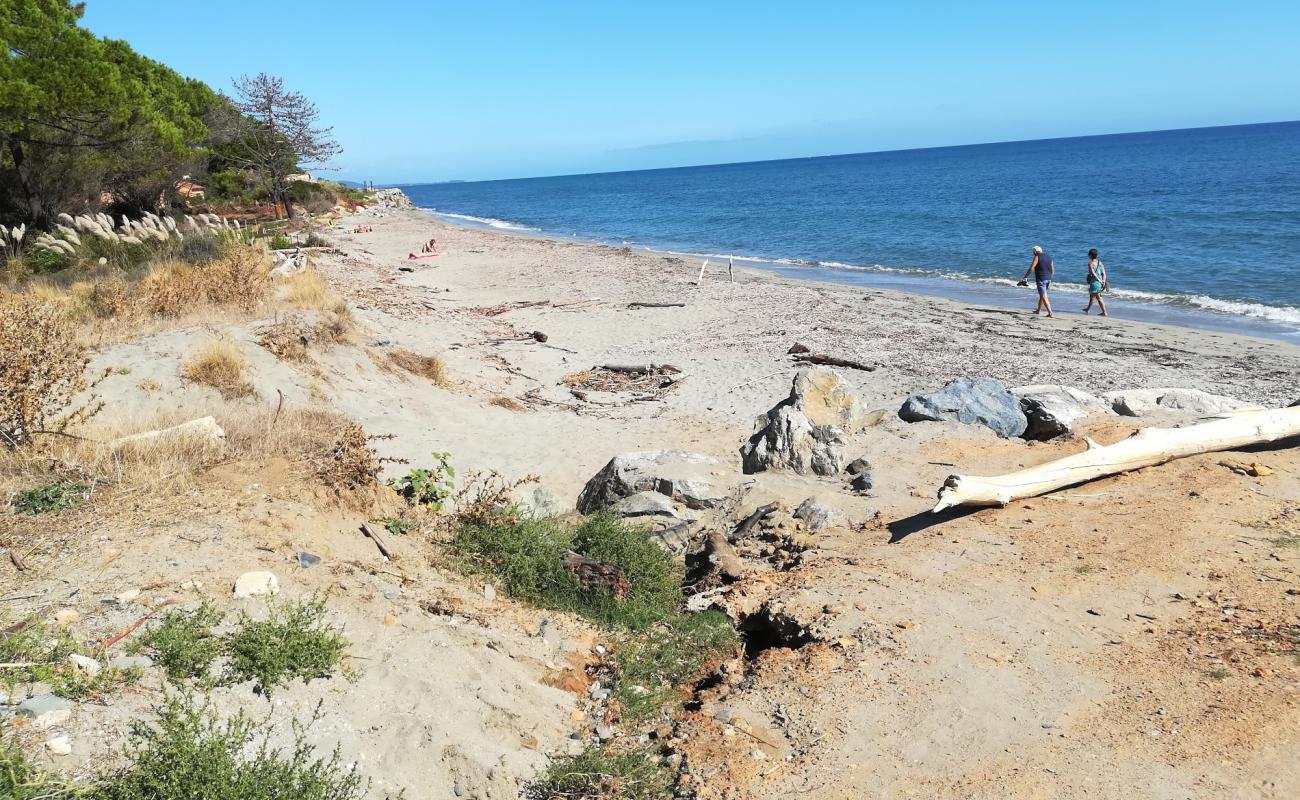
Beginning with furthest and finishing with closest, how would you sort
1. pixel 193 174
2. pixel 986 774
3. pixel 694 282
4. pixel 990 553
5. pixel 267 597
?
pixel 193 174, pixel 694 282, pixel 990 553, pixel 267 597, pixel 986 774

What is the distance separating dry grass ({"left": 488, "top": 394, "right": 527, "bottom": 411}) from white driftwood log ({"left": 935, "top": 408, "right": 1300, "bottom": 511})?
647 centimetres

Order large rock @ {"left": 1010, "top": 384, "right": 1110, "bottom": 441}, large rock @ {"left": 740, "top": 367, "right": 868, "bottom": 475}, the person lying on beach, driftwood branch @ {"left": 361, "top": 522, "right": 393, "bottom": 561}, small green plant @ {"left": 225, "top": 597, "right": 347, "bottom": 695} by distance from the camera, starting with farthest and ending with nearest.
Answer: the person lying on beach < large rock @ {"left": 1010, "top": 384, "right": 1110, "bottom": 441} < large rock @ {"left": 740, "top": 367, "right": 868, "bottom": 475} < driftwood branch @ {"left": 361, "top": 522, "right": 393, "bottom": 561} < small green plant @ {"left": 225, "top": 597, "right": 347, "bottom": 695}

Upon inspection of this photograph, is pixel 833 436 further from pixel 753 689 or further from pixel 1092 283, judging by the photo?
pixel 1092 283

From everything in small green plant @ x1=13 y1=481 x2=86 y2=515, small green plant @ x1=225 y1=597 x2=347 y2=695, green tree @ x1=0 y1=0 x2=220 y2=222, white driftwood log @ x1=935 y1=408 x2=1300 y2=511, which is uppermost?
green tree @ x1=0 y1=0 x2=220 y2=222

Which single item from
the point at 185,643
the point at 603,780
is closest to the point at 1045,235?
the point at 603,780

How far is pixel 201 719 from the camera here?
12.6 feet

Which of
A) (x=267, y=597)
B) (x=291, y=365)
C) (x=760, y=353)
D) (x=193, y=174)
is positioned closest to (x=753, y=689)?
(x=267, y=597)

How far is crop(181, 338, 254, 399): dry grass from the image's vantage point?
360 inches

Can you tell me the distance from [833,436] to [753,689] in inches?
181

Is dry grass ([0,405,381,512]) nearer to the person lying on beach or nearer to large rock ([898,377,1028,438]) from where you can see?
large rock ([898,377,1028,438])

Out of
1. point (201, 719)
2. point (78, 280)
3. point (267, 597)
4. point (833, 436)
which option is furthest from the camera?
point (78, 280)

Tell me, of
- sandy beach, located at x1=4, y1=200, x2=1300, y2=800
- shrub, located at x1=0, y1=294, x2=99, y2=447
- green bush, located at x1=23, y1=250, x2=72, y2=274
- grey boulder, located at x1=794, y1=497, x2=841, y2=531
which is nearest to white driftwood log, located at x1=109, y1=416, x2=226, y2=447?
shrub, located at x1=0, y1=294, x2=99, y2=447

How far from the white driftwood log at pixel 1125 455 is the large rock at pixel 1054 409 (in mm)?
1567

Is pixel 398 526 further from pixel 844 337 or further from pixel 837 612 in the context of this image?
pixel 844 337
